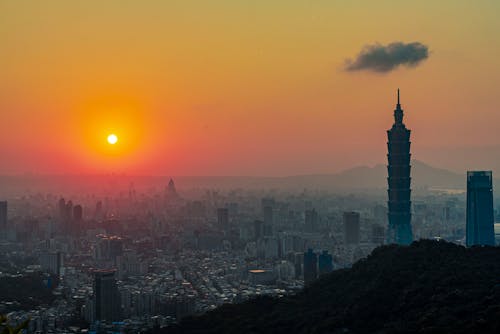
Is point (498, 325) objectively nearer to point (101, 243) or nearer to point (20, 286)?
point (20, 286)

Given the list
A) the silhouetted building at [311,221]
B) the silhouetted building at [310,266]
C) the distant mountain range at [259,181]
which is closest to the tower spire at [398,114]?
the silhouetted building at [310,266]

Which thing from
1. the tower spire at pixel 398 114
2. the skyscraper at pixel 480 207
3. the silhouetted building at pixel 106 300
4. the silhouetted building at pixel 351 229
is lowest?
→ the silhouetted building at pixel 106 300

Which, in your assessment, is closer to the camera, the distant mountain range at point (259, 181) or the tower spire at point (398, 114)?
the tower spire at point (398, 114)

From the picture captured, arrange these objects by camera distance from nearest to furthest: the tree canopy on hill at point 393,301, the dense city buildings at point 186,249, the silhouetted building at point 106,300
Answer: the tree canopy on hill at point 393,301
the silhouetted building at point 106,300
the dense city buildings at point 186,249

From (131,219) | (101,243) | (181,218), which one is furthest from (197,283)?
(181,218)

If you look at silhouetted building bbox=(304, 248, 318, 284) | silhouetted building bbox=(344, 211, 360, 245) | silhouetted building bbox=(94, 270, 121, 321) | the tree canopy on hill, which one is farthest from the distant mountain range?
the tree canopy on hill

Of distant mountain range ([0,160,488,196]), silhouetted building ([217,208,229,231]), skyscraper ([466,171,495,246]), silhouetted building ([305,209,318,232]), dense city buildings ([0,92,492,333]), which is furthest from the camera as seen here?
distant mountain range ([0,160,488,196])

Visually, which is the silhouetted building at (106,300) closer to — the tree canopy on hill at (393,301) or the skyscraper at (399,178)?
the tree canopy on hill at (393,301)

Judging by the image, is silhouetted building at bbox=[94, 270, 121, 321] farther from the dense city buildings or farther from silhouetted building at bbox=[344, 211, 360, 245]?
silhouetted building at bbox=[344, 211, 360, 245]
